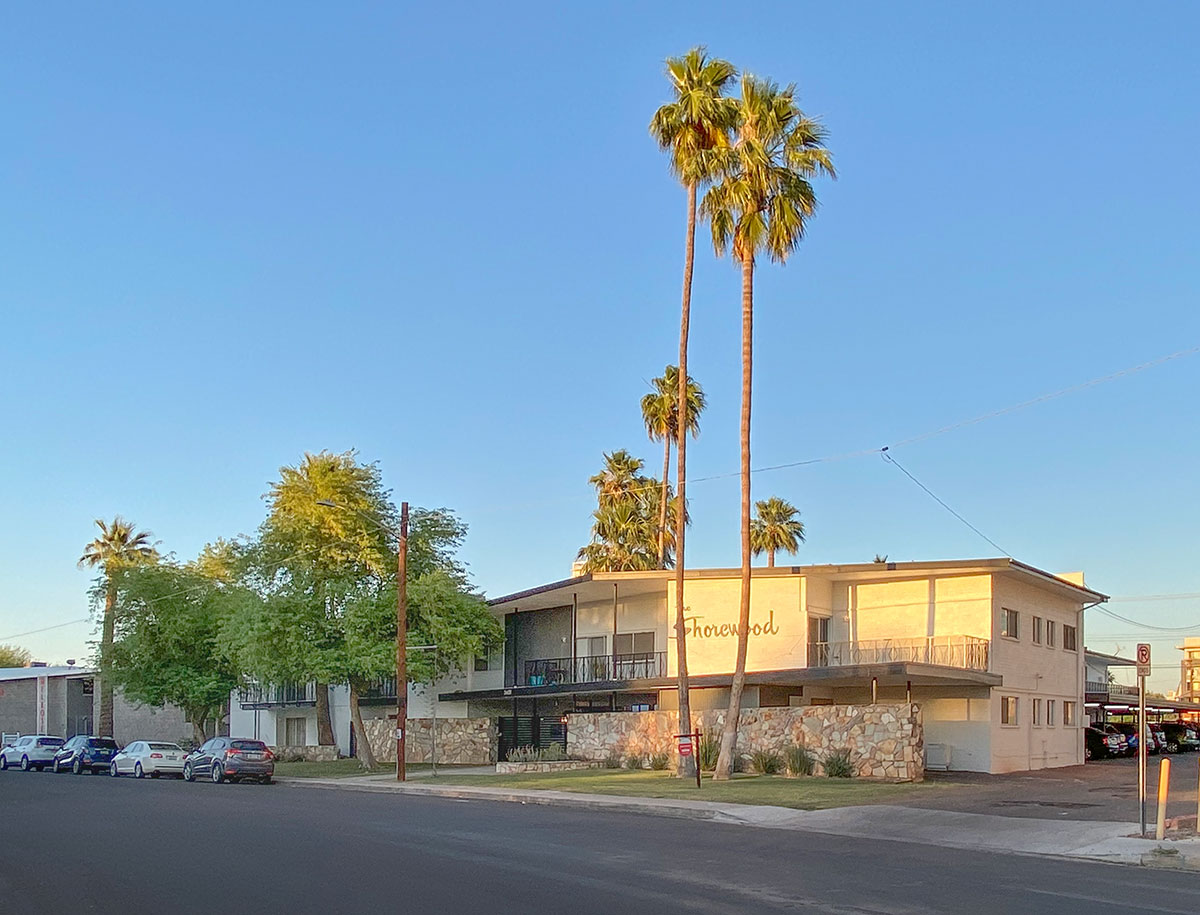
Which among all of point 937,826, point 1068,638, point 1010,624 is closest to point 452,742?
point 1010,624

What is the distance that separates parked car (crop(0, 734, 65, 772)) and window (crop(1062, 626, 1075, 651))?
134 ft

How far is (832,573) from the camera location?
42.1 metres

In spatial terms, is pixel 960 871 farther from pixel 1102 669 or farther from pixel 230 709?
pixel 1102 669

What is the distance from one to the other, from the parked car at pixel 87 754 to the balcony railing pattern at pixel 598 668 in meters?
17.0

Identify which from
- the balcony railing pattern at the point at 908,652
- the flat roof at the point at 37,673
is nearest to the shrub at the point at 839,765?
the balcony railing pattern at the point at 908,652

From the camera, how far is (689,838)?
2048 cm

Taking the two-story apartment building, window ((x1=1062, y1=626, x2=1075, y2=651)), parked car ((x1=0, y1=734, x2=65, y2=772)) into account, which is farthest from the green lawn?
parked car ((x1=0, y1=734, x2=65, y2=772))

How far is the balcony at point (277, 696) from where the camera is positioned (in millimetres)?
59781

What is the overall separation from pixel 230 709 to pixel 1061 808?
5182cm

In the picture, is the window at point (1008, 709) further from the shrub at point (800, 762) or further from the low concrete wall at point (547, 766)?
the low concrete wall at point (547, 766)

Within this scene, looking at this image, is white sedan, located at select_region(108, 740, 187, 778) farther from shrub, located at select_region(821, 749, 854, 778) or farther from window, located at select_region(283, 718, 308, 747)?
shrub, located at select_region(821, 749, 854, 778)

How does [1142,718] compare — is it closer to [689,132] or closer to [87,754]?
[689,132]

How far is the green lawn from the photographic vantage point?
1093 inches

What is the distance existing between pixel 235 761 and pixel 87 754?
14312 mm
